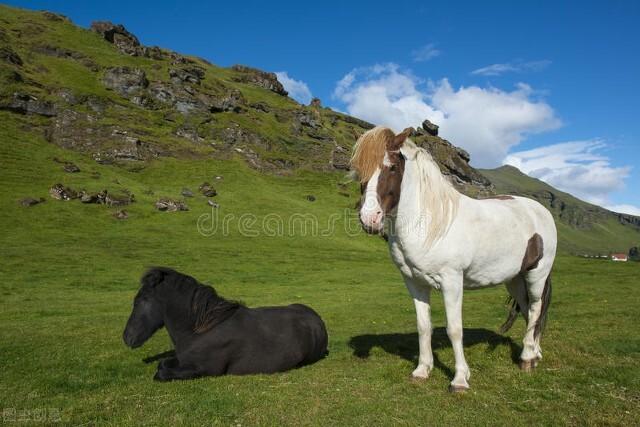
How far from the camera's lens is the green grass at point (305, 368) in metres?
5.96

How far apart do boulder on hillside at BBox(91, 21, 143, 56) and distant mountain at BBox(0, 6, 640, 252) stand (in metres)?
0.30

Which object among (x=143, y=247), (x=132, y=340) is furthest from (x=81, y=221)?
(x=132, y=340)

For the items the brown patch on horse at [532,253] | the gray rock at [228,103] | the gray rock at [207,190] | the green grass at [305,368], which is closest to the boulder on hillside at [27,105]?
the gray rock at [207,190]

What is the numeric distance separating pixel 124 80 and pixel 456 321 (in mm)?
101388

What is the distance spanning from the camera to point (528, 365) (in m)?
7.93

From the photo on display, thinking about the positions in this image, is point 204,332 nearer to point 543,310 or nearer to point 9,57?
point 543,310

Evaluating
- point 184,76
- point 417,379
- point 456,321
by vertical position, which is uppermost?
point 184,76

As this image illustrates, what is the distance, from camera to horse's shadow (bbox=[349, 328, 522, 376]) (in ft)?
30.9

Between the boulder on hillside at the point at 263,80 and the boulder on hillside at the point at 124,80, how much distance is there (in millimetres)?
70579

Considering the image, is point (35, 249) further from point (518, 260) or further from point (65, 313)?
point (518, 260)

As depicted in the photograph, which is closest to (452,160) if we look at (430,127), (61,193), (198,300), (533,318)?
(430,127)

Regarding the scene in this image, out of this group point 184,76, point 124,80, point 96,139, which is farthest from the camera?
point 184,76

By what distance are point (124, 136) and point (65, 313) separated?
62.3 meters

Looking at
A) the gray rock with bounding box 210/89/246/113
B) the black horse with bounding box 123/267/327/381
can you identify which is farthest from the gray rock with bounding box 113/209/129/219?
the gray rock with bounding box 210/89/246/113
